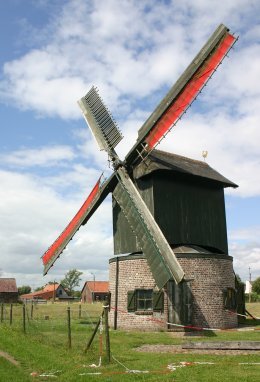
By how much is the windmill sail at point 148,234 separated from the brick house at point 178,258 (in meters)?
1.29

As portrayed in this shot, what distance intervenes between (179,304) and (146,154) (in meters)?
6.97

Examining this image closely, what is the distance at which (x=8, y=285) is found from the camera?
228 ft

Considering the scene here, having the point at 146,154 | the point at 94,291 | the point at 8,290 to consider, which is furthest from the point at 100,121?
the point at 94,291

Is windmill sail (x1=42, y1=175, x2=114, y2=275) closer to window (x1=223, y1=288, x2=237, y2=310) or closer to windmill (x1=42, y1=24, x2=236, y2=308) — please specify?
windmill (x1=42, y1=24, x2=236, y2=308)

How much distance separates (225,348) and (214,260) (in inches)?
320

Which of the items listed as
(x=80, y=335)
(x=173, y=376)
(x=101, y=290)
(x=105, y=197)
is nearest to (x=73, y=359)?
(x=173, y=376)

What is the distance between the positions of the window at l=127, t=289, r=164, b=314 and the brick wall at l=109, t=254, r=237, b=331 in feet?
0.63

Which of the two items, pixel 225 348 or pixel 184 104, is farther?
pixel 184 104

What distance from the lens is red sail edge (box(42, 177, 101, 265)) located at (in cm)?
2305

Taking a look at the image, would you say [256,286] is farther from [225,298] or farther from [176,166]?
[176,166]

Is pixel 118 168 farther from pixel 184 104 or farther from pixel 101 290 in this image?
pixel 101 290

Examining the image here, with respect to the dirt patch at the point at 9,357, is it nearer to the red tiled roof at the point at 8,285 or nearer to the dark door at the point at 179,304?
the dark door at the point at 179,304

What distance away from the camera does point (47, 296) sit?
107125 mm

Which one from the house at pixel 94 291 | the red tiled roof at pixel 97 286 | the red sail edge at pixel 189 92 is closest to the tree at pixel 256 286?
the house at pixel 94 291
